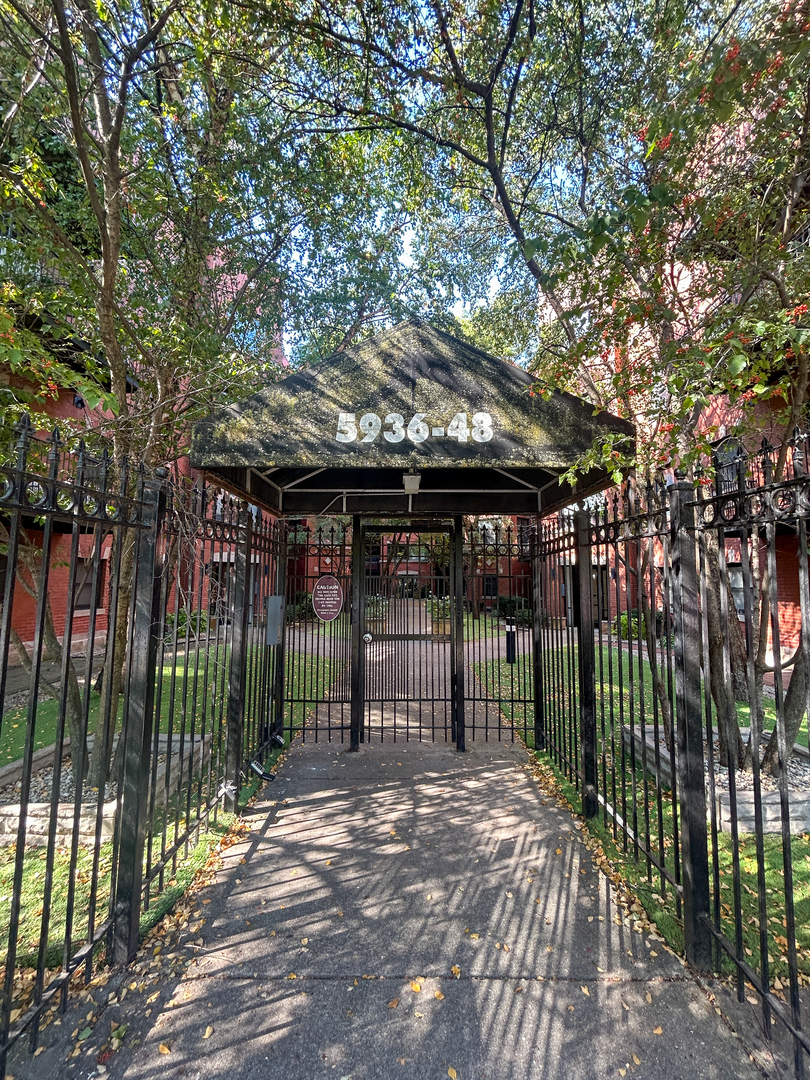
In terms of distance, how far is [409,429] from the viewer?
13.9ft

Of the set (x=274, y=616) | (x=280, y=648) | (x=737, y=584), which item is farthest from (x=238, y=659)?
(x=737, y=584)

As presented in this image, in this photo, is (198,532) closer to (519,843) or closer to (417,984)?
(417,984)

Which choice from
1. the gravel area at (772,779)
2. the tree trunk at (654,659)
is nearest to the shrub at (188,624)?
the tree trunk at (654,659)

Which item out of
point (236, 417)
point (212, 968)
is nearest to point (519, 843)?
point (212, 968)

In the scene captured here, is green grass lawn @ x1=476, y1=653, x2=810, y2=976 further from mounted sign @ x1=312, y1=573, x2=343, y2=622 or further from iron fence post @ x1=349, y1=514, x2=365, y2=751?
mounted sign @ x1=312, y1=573, x2=343, y2=622

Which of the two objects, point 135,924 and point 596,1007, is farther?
point 135,924

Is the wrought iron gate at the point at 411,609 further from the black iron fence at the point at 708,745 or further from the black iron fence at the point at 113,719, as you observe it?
the black iron fence at the point at 113,719

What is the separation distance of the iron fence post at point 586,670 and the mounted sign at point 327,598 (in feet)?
10.1

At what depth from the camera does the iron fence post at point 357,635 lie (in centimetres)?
616

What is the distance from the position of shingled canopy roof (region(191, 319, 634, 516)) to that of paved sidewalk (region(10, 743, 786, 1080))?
310cm

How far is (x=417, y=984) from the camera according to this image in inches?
105

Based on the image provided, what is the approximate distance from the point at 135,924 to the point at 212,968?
52cm

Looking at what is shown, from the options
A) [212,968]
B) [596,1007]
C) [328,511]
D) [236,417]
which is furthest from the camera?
[328,511]

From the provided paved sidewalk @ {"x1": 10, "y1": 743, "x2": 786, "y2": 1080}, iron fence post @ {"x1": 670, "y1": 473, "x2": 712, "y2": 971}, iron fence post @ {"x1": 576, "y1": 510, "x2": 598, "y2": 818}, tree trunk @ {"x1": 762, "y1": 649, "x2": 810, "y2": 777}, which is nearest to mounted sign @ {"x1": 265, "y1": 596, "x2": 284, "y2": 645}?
paved sidewalk @ {"x1": 10, "y1": 743, "x2": 786, "y2": 1080}
